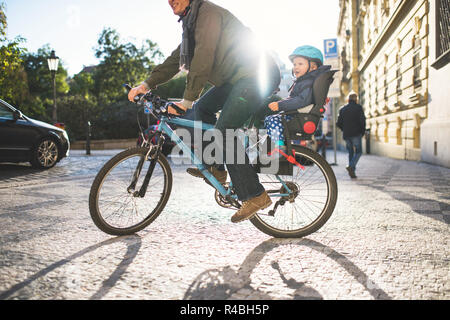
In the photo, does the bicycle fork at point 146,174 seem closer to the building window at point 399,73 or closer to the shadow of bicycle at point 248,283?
the shadow of bicycle at point 248,283

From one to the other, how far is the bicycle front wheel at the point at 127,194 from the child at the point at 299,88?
3.18 feet

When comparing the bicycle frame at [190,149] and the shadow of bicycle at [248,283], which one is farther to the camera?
the bicycle frame at [190,149]

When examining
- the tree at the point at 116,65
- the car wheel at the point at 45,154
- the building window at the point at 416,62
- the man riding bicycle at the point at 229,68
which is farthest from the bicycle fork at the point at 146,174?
the tree at the point at 116,65

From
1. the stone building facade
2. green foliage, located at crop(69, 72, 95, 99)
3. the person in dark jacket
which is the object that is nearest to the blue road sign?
the stone building facade

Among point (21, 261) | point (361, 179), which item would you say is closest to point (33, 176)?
point (21, 261)

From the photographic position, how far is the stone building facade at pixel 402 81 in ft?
37.2

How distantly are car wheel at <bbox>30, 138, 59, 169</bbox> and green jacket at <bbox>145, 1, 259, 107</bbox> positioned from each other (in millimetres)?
6731

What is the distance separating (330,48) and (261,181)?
428 inches

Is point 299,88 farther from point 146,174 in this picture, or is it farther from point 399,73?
point 399,73

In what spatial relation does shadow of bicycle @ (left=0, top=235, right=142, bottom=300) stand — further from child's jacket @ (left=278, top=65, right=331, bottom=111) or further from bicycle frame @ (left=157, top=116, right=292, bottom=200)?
child's jacket @ (left=278, top=65, right=331, bottom=111)

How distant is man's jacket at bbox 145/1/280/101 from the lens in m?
2.97
